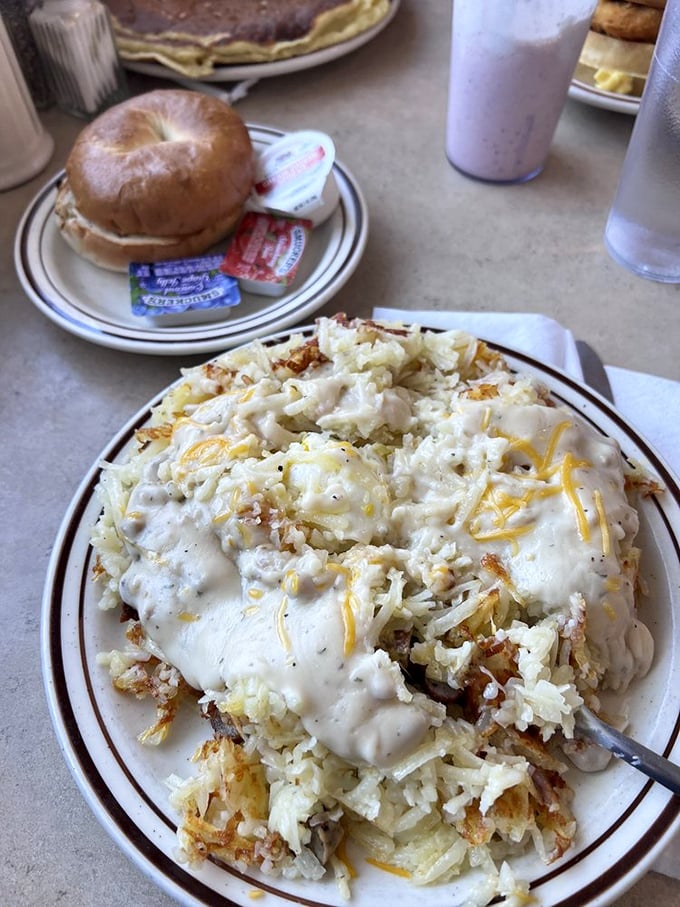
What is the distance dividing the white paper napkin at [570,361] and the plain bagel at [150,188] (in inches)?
18.9

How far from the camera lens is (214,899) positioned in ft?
2.71

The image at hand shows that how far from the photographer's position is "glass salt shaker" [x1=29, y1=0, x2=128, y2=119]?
202cm

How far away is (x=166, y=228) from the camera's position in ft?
5.63

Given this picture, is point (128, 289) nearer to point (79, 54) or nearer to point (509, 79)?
point (79, 54)

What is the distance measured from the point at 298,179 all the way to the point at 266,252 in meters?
0.22

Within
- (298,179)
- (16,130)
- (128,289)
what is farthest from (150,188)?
(16,130)

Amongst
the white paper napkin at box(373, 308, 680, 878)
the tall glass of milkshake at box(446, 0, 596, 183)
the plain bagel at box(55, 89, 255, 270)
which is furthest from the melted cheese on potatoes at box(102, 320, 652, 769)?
the tall glass of milkshake at box(446, 0, 596, 183)

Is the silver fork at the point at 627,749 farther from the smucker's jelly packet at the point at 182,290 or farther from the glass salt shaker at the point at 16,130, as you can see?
the glass salt shaker at the point at 16,130

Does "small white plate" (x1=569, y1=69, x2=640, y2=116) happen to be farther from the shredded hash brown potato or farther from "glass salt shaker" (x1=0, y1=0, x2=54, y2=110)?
"glass salt shaker" (x1=0, y1=0, x2=54, y2=110)

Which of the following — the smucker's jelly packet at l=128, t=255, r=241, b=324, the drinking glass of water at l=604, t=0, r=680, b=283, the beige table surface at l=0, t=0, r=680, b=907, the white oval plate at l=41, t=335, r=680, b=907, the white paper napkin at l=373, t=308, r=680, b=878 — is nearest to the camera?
the white oval plate at l=41, t=335, r=680, b=907

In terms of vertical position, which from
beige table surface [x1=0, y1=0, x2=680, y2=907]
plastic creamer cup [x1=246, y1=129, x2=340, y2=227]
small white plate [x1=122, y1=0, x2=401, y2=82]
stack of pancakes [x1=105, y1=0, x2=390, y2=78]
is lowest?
beige table surface [x1=0, y1=0, x2=680, y2=907]

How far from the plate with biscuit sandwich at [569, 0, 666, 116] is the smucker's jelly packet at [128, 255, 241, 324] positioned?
3.75ft

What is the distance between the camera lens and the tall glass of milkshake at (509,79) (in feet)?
5.36

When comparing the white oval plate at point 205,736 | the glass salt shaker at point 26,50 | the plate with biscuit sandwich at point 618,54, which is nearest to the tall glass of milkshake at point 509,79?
the plate with biscuit sandwich at point 618,54
